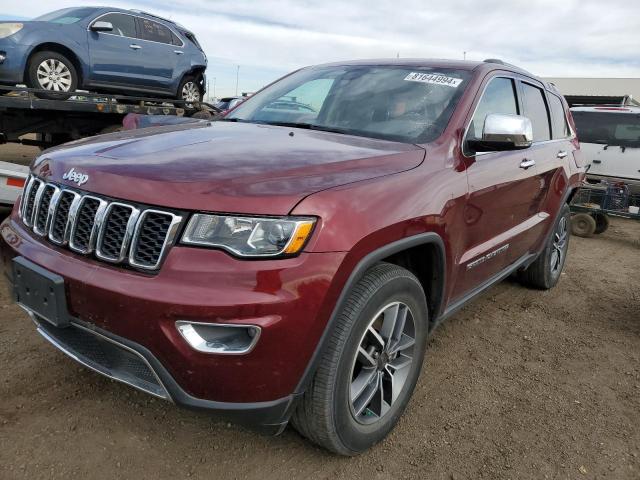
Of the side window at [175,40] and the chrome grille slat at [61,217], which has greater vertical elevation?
the side window at [175,40]

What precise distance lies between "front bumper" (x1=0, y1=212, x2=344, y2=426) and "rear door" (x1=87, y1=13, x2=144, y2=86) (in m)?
6.63

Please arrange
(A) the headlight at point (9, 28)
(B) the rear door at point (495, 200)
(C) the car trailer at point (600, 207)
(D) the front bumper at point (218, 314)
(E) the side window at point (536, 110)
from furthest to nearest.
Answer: (C) the car trailer at point (600, 207)
(A) the headlight at point (9, 28)
(E) the side window at point (536, 110)
(B) the rear door at point (495, 200)
(D) the front bumper at point (218, 314)

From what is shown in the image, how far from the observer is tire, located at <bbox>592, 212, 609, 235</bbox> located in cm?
803

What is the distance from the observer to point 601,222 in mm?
8141

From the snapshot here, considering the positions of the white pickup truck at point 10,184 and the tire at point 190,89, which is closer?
the white pickup truck at point 10,184

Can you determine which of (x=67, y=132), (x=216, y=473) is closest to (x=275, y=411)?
(x=216, y=473)

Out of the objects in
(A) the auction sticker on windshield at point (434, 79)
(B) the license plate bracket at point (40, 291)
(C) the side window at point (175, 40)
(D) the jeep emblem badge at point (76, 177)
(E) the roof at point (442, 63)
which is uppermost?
(C) the side window at point (175, 40)

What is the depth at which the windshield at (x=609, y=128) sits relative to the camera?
30.0ft

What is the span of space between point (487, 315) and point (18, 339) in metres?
3.35

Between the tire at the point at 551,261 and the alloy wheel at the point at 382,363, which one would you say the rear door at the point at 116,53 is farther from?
the alloy wheel at the point at 382,363

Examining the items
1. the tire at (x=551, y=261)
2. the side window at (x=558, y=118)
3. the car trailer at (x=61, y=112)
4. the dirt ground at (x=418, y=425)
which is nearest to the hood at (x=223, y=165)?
the dirt ground at (x=418, y=425)

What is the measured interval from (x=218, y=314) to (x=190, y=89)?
28.6 ft

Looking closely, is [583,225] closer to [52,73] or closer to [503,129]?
[503,129]

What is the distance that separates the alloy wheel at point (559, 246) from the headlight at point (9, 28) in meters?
6.63
